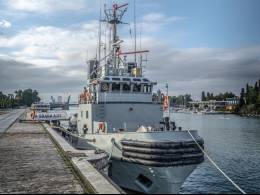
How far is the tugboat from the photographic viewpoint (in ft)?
54.6

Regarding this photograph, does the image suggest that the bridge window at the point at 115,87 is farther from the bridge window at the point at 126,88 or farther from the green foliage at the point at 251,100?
the green foliage at the point at 251,100

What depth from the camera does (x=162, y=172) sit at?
16.5 m

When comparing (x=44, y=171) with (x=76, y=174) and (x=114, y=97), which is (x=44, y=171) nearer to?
(x=76, y=174)

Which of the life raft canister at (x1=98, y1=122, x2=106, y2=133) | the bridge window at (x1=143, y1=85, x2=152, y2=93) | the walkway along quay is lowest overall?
the walkway along quay

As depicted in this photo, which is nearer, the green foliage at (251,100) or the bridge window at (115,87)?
the bridge window at (115,87)

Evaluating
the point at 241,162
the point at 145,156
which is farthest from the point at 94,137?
the point at 241,162

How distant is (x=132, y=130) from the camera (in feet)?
72.9

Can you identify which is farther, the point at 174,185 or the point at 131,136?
the point at 131,136

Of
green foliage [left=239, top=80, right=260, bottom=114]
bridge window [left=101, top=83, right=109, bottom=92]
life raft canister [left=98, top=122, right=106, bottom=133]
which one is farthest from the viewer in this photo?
green foliage [left=239, top=80, right=260, bottom=114]

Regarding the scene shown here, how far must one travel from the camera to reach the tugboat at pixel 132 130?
1664 centimetres

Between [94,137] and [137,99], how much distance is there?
4133mm

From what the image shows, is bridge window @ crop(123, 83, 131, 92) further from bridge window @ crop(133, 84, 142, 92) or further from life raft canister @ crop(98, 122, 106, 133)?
life raft canister @ crop(98, 122, 106, 133)

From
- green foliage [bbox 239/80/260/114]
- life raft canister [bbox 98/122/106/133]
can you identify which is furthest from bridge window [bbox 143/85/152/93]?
green foliage [bbox 239/80/260/114]

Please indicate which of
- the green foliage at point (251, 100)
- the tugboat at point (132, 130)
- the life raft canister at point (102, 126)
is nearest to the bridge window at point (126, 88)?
the tugboat at point (132, 130)
